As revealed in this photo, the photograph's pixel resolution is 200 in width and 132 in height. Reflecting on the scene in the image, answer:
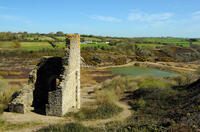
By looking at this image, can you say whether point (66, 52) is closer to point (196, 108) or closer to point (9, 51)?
point (196, 108)

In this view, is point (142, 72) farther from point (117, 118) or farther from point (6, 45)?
point (6, 45)

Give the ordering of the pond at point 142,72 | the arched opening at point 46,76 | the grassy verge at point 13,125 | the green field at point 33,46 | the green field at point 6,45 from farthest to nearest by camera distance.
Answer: the green field at point 33,46, the green field at point 6,45, the pond at point 142,72, the arched opening at point 46,76, the grassy verge at point 13,125

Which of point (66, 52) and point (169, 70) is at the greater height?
point (66, 52)

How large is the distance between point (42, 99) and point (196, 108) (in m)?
11.1

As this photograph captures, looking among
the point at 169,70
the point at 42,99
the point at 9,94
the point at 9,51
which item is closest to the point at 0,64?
the point at 9,51

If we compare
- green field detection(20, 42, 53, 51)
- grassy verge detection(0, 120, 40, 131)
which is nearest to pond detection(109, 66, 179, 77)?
green field detection(20, 42, 53, 51)

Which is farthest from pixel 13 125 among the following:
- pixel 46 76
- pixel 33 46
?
pixel 33 46

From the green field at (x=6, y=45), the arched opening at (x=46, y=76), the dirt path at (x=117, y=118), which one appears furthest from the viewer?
the green field at (x=6, y=45)

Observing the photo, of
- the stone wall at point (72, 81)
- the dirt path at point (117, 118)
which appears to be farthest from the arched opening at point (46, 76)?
the dirt path at point (117, 118)

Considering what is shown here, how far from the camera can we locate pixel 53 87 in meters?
13.0

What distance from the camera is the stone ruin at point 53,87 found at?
392 inches

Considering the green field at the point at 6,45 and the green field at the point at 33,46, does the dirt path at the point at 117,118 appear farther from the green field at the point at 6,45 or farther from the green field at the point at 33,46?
the green field at the point at 6,45

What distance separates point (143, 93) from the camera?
18844 millimetres

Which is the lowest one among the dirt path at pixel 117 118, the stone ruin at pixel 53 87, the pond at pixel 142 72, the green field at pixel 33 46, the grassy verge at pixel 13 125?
the pond at pixel 142 72
